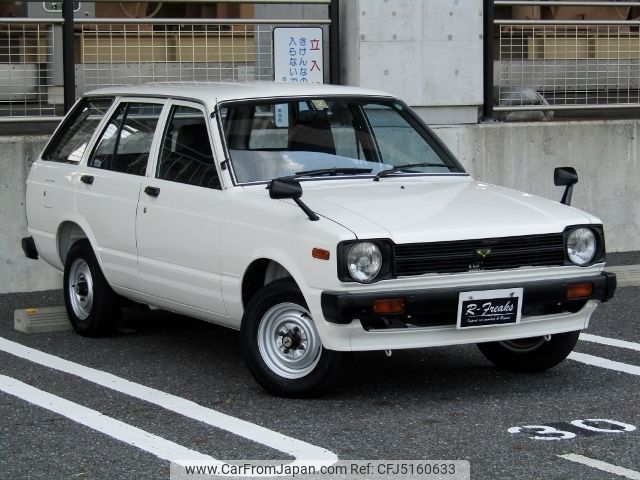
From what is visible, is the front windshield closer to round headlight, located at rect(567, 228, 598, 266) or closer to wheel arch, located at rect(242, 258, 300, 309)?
wheel arch, located at rect(242, 258, 300, 309)

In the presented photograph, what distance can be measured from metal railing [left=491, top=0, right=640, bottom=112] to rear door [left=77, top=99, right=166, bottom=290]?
504 centimetres

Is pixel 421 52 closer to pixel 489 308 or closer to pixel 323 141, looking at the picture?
pixel 323 141

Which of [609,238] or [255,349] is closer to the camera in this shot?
[255,349]

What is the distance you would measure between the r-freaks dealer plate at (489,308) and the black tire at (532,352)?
72 centimetres

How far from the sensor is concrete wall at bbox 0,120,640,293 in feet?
39.5

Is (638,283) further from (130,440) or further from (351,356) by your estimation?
(130,440)

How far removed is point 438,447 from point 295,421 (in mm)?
808

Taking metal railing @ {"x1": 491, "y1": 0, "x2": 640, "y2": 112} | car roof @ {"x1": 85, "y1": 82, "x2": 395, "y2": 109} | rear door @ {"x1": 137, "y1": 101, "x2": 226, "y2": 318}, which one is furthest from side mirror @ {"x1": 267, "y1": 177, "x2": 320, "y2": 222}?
metal railing @ {"x1": 491, "y1": 0, "x2": 640, "y2": 112}

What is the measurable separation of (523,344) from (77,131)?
3398mm

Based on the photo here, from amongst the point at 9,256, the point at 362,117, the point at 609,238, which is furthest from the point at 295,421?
the point at 609,238

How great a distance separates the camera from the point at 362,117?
25.8 feet

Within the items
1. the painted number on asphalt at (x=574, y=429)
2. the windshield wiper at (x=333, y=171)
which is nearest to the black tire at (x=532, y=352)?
the painted number on asphalt at (x=574, y=429)

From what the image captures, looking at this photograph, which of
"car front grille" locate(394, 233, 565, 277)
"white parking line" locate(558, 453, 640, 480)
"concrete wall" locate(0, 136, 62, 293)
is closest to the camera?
"white parking line" locate(558, 453, 640, 480)

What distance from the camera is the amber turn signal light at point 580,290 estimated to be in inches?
266
